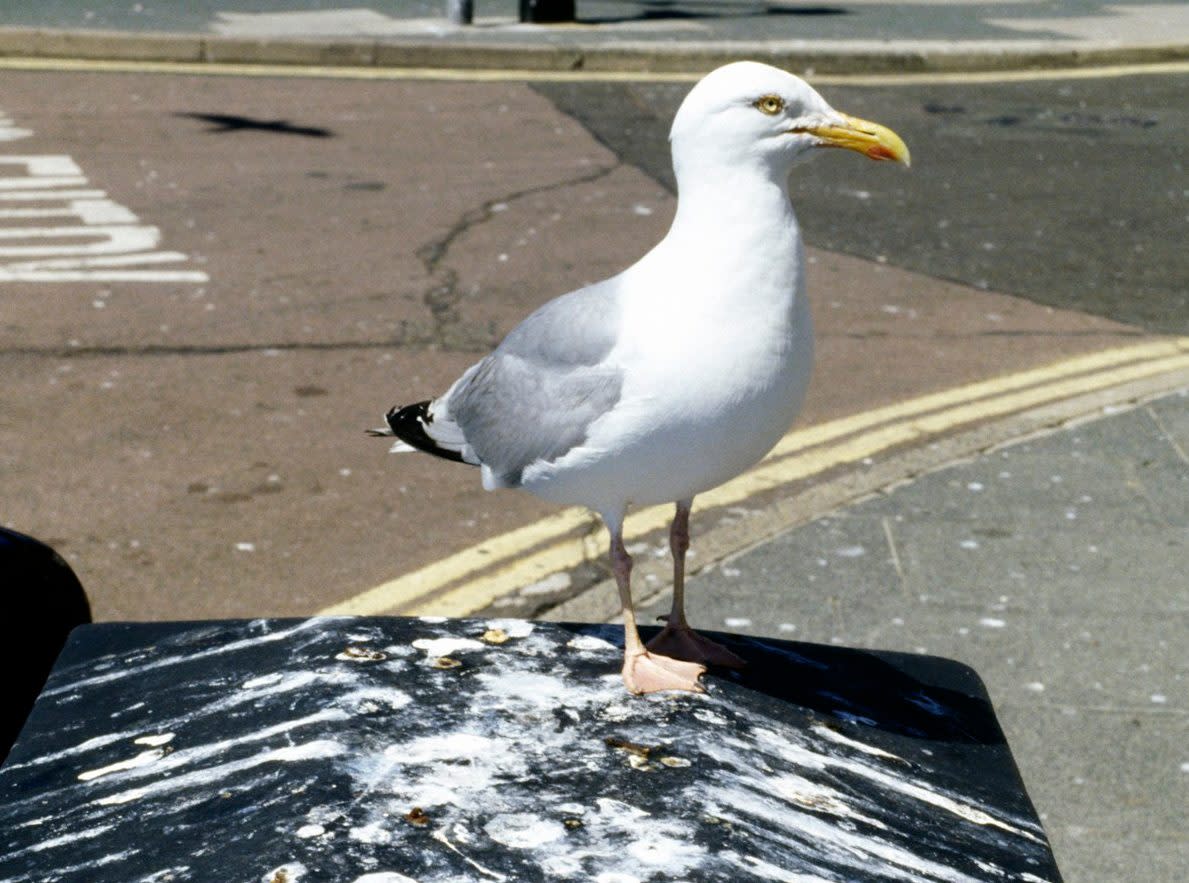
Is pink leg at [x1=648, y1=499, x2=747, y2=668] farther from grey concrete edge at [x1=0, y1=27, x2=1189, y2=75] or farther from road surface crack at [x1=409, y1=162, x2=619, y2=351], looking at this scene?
grey concrete edge at [x1=0, y1=27, x2=1189, y2=75]

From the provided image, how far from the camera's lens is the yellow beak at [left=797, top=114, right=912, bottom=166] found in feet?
8.91

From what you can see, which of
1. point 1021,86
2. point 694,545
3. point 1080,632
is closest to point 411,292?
point 694,545

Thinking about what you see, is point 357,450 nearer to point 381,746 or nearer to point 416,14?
point 381,746

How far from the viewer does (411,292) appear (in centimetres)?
836

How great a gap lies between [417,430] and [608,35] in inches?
474

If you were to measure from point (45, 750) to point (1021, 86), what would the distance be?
12.6m

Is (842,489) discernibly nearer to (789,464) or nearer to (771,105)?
(789,464)

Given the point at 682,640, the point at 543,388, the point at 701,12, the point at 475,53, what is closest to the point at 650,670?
the point at 682,640

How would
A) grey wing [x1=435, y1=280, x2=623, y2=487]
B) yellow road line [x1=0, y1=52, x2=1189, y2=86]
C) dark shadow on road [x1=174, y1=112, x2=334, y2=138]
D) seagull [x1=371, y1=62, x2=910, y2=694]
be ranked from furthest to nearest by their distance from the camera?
yellow road line [x1=0, y1=52, x2=1189, y2=86] → dark shadow on road [x1=174, y1=112, x2=334, y2=138] → grey wing [x1=435, y1=280, x2=623, y2=487] → seagull [x1=371, y1=62, x2=910, y2=694]

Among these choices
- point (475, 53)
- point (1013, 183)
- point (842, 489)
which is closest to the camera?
point (842, 489)

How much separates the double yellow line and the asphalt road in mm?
113

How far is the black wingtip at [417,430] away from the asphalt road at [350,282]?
2.07m

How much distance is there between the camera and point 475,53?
14156 mm

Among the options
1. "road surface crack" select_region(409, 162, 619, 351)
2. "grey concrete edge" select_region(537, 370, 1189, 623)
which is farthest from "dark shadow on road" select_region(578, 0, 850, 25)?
"grey concrete edge" select_region(537, 370, 1189, 623)
